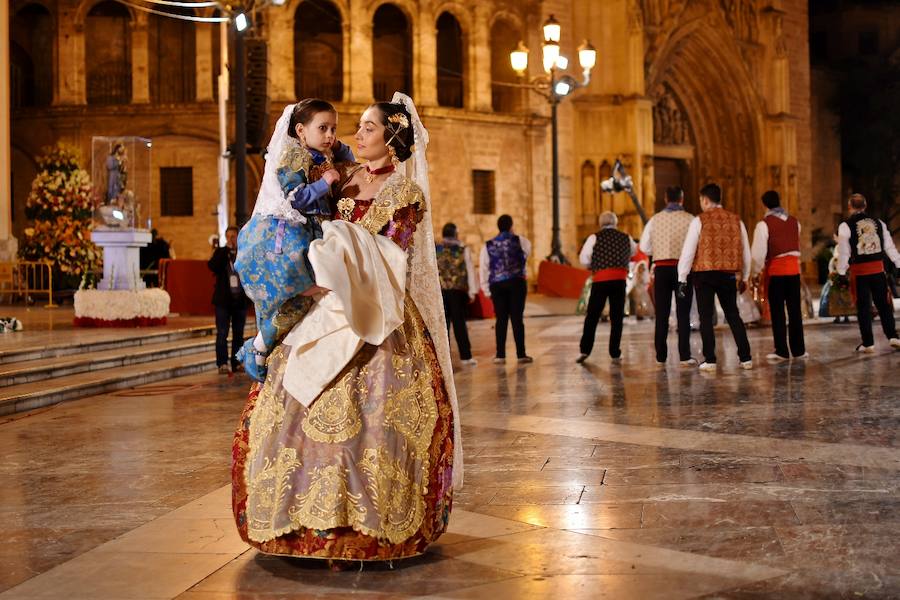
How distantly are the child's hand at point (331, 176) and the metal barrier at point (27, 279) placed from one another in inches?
698

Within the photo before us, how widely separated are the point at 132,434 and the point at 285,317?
4202 mm

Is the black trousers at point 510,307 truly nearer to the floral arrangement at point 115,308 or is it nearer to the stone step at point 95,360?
the stone step at point 95,360

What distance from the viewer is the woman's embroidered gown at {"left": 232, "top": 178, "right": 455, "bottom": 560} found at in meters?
4.35

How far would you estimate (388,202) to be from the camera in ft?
15.3

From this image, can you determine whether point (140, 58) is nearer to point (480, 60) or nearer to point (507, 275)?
point (480, 60)

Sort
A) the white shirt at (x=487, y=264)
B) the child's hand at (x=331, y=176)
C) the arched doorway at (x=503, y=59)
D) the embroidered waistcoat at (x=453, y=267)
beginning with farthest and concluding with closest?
1. the arched doorway at (x=503, y=59)
2. the embroidered waistcoat at (x=453, y=267)
3. the white shirt at (x=487, y=264)
4. the child's hand at (x=331, y=176)

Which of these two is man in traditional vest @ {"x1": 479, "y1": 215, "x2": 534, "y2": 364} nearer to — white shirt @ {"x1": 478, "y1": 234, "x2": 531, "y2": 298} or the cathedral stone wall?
white shirt @ {"x1": 478, "y1": 234, "x2": 531, "y2": 298}

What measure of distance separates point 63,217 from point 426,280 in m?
18.7

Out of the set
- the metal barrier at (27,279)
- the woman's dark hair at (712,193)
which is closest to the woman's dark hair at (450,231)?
the woman's dark hair at (712,193)

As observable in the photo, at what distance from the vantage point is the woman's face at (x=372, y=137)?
475cm

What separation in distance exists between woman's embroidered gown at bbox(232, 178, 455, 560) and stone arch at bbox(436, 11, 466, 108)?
2902cm

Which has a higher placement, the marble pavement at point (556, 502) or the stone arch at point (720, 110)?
the stone arch at point (720, 110)

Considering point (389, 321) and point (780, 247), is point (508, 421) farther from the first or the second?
point (780, 247)

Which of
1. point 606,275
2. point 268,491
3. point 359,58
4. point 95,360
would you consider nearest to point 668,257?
point 606,275
